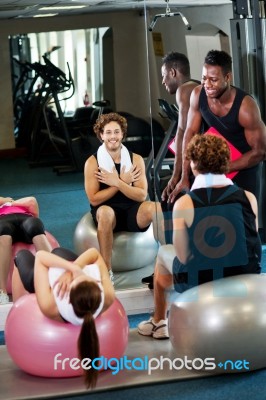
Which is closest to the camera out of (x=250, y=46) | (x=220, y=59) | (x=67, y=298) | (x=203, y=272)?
(x=67, y=298)

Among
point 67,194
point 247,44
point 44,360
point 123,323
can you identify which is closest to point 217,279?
point 123,323

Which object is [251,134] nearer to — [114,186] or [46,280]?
[114,186]

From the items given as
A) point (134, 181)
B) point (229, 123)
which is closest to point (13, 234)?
point (134, 181)

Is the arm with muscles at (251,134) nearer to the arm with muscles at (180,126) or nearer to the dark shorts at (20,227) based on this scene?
the arm with muscles at (180,126)

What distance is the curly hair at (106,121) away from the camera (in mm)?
4510

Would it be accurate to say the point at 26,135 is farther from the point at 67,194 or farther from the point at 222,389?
the point at 222,389

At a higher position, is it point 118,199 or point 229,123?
point 229,123

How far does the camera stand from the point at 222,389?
3598 mm

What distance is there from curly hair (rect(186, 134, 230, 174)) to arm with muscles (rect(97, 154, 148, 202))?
33.6 inches

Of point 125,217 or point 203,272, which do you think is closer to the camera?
point 203,272

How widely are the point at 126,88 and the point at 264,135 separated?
2.75 feet

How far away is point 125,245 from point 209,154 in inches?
43.2

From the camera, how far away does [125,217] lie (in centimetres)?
465

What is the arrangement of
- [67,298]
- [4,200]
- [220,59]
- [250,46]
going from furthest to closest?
[250,46], [220,59], [4,200], [67,298]
